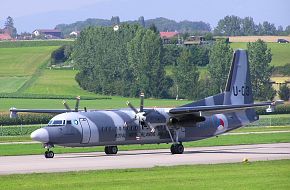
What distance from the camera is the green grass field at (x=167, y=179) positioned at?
32281mm

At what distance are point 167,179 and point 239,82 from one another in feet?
74.5

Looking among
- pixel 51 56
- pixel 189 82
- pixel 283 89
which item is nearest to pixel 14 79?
pixel 51 56

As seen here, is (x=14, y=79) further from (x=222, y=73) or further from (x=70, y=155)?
(x=70, y=155)

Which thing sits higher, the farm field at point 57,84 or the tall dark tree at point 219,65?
the tall dark tree at point 219,65

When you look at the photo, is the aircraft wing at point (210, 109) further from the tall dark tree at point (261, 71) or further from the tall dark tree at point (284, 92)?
the tall dark tree at point (261, 71)

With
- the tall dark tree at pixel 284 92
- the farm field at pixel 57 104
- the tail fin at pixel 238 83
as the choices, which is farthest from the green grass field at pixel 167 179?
the tall dark tree at pixel 284 92

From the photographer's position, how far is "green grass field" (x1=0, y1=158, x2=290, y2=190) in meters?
32.3

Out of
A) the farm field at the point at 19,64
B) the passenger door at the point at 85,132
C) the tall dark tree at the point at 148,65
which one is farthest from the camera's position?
the farm field at the point at 19,64

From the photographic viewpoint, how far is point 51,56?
182 meters

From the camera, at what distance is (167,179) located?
34438mm

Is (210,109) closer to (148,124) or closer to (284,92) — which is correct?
(148,124)

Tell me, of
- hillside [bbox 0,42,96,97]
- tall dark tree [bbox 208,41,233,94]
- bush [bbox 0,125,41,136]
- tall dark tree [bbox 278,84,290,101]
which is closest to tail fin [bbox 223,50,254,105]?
bush [bbox 0,125,41,136]

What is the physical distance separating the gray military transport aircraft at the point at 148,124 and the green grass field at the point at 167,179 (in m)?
8.94

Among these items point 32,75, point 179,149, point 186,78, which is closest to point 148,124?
point 179,149
